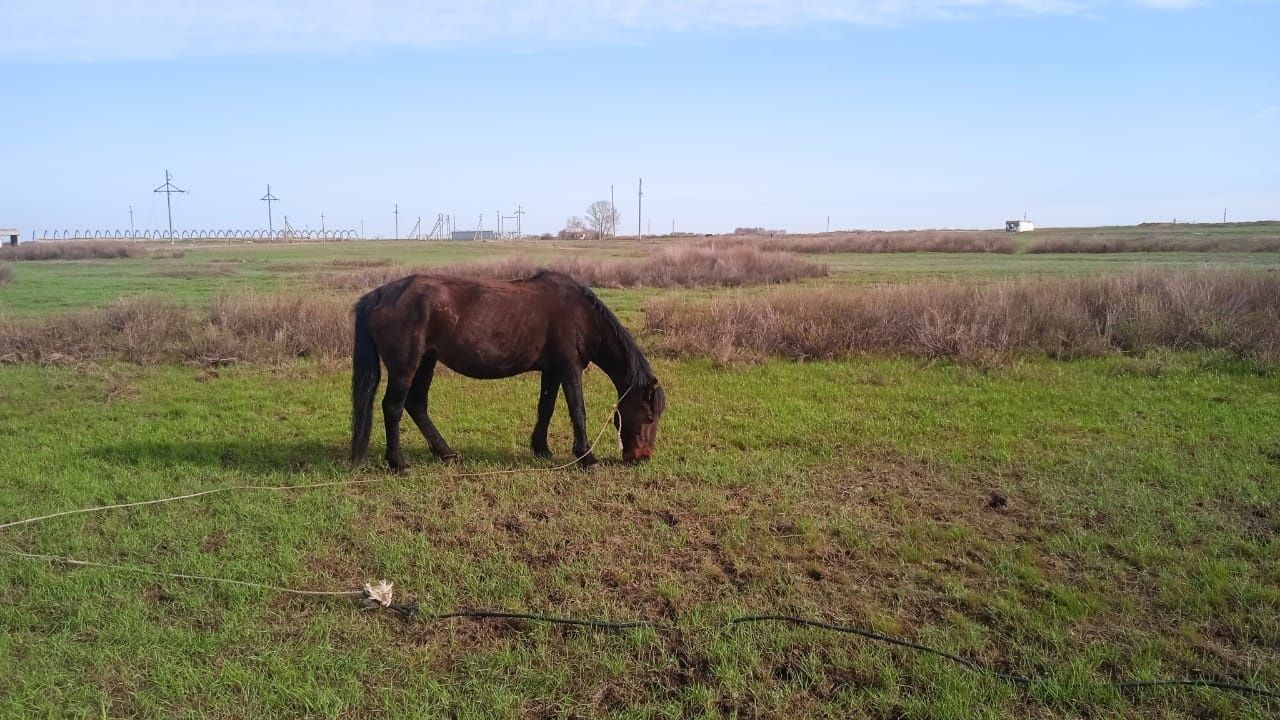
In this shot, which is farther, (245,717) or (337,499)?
(337,499)

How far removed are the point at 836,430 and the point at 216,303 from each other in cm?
1328

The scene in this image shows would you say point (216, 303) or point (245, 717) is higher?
point (216, 303)

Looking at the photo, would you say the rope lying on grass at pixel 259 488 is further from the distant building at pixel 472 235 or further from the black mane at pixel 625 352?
the distant building at pixel 472 235

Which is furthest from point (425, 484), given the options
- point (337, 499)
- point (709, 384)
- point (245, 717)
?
point (709, 384)

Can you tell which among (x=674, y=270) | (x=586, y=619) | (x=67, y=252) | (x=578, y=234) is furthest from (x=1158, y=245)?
(x=578, y=234)

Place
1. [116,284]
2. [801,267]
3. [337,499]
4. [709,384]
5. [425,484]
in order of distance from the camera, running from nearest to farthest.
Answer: [337,499] → [425,484] → [709,384] → [116,284] → [801,267]

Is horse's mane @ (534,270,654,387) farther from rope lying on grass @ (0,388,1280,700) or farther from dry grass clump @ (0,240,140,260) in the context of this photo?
dry grass clump @ (0,240,140,260)

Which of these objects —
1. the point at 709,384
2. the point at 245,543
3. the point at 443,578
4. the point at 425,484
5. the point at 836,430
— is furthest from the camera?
the point at 709,384

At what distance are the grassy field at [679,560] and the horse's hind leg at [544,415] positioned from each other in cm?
22

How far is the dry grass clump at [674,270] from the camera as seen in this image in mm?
26547

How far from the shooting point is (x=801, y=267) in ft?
96.5

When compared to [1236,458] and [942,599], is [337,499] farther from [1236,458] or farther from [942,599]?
[1236,458]

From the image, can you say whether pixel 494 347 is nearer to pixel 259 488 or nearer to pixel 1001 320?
pixel 259 488

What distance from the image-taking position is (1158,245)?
138ft
